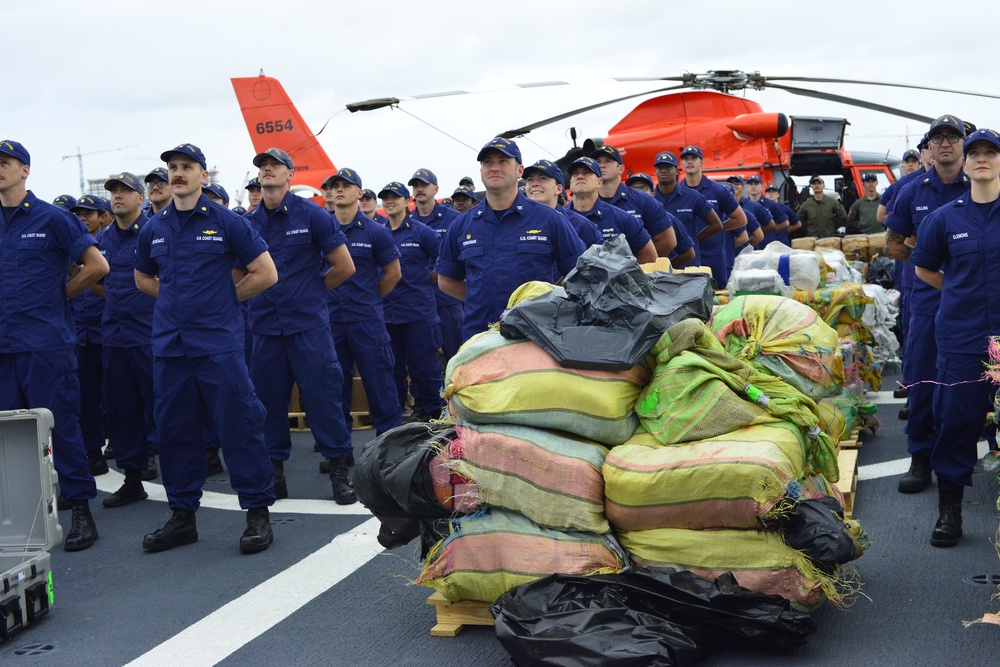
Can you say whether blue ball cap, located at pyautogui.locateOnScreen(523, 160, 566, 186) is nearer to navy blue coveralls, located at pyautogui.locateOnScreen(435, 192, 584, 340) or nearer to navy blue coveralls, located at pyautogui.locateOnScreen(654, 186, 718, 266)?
navy blue coveralls, located at pyautogui.locateOnScreen(435, 192, 584, 340)

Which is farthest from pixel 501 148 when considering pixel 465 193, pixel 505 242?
pixel 465 193

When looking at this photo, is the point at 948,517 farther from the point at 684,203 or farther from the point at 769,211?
the point at 769,211

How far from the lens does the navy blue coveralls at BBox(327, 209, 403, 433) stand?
763cm

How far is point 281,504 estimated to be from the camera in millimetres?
6781

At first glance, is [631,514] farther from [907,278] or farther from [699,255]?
[699,255]

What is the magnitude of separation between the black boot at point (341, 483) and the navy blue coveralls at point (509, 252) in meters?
1.37

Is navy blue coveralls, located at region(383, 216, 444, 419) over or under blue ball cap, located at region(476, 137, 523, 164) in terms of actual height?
under

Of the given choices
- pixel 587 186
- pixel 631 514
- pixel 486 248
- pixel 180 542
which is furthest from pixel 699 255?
pixel 631 514

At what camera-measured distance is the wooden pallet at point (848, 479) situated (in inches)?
212

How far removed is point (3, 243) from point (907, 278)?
227 inches

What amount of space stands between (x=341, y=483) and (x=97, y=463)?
8.54 ft

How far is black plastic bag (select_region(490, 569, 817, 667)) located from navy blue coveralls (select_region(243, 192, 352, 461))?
3.10m

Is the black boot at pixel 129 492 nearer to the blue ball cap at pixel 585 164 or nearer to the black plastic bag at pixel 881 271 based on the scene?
the blue ball cap at pixel 585 164

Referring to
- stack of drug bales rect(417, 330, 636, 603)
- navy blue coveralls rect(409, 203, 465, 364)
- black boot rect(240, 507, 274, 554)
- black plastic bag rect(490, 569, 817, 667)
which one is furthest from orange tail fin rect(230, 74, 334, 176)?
black plastic bag rect(490, 569, 817, 667)
